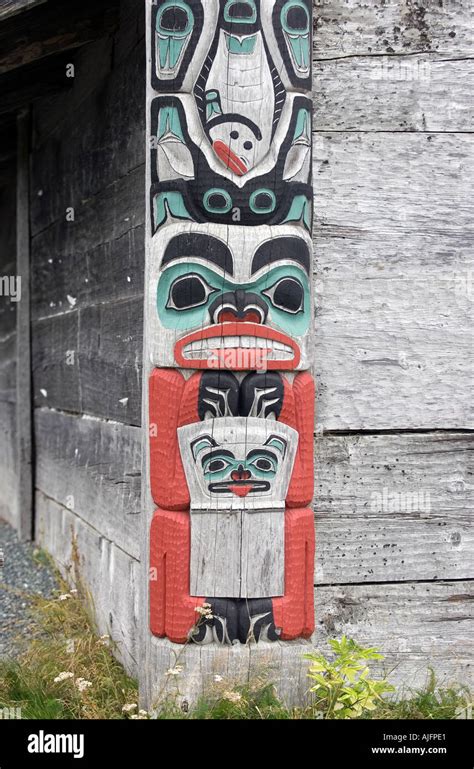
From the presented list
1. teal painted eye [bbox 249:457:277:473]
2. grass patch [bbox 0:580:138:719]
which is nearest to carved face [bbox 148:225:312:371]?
teal painted eye [bbox 249:457:277:473]

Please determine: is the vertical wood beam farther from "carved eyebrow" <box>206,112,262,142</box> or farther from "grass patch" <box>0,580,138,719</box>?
"carved eyebrow" <box>206,112,262,142</box>

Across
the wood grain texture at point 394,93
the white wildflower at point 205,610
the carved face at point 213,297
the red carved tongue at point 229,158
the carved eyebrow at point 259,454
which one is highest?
the wood grain texture at point 394,93

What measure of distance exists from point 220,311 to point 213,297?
6 cm

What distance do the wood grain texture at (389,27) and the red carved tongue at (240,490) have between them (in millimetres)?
1842

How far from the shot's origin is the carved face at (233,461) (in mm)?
3068

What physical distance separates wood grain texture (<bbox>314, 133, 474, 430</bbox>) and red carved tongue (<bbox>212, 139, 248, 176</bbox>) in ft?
1.52

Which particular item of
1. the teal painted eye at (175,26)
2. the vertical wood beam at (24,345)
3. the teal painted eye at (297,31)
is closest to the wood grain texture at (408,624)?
the teal painted eye at (297,31)

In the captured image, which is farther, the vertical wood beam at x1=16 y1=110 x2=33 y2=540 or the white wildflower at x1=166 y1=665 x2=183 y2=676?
the vertical wood beam at x1=16 y1=110 x2=33 y2=540

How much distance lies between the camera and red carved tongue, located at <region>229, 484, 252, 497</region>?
10.1ft

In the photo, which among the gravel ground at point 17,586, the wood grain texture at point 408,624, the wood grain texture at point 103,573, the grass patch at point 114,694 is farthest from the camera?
the gravel ground at point 17,586

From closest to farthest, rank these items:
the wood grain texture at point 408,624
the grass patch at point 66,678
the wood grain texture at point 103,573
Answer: the grass patch at point 66,678, the wood grain texture at point 408,624, the wood grain texture at point 103,573

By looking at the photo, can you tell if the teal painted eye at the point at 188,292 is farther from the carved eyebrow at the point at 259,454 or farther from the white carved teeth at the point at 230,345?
the carved eyebrow at the point at 259,454

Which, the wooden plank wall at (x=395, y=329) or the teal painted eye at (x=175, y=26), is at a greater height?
the teal painted eye at (x=175, y=26)

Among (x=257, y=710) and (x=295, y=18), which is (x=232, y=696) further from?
(x=295, y=18)
